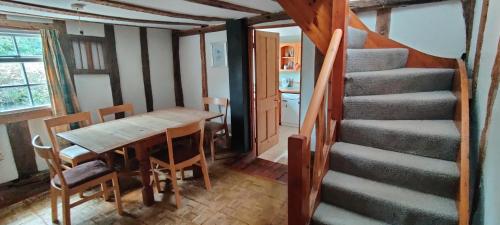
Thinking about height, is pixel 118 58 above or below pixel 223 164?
above

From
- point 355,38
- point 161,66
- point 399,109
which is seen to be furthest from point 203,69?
point 399,109

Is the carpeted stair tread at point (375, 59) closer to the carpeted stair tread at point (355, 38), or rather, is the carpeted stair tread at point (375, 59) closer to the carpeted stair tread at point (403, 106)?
the carpeted stair tread at point (355, 38)

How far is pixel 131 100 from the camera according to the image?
397cm

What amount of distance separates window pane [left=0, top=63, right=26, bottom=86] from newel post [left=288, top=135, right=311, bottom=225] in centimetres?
340

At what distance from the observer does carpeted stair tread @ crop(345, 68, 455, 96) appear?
1.91 metres

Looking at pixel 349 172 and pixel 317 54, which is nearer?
pixel 349 172

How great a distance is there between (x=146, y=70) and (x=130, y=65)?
275 mm

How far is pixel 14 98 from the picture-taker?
2.88 metres

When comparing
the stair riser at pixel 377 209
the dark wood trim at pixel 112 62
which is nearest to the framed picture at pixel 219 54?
the dark wood trim at pixel 112 62

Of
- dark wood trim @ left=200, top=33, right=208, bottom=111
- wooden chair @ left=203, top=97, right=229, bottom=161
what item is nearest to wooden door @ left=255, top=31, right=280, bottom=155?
wooden chair @ left=203, top=97, right=229, bottom=161

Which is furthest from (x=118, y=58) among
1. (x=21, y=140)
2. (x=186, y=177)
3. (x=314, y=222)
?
(x=314, y=222)

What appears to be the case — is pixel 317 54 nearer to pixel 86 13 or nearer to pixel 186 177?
pixel 186 177

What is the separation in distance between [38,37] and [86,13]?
861 mm

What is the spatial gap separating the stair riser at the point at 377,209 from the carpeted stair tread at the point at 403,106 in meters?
0.62
